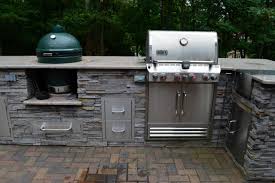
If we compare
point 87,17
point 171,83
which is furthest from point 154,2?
point 171,83

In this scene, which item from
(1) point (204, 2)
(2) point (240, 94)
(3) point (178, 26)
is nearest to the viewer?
(2) point (240, 94)

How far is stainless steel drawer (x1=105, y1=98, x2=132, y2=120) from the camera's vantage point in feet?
9.62

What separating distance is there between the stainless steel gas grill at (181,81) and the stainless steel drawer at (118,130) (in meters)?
0.28

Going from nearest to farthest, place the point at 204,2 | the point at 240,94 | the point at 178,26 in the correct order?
the point at 240,94
the point at 204,2
the point at 178,26

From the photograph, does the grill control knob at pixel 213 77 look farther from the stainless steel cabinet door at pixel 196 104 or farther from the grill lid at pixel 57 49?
the grill lid at pixel 57 49

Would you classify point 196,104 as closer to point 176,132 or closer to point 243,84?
point 176,132

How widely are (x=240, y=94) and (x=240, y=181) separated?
95 cm

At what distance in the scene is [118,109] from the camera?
117 inches

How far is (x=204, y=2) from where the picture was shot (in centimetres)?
507

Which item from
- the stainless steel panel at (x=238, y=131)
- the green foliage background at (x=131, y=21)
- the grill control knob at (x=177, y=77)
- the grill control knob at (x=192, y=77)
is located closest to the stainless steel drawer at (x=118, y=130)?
the grill control knob at (x=177, y=77)

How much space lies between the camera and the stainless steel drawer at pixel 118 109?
115 inches

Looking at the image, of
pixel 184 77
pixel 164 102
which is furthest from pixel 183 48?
pixel 164 102

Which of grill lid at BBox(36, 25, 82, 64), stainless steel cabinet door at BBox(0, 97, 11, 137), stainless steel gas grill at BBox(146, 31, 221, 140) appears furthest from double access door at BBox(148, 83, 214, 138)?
stainless steel cabinet door at BBox(0, 97, 11, 137)

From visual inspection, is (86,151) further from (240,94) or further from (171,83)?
(240,94)
